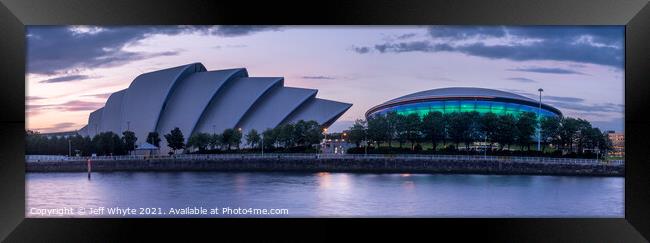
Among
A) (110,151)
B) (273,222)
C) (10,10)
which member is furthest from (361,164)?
(10,10)

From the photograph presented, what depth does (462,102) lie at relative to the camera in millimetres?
20469

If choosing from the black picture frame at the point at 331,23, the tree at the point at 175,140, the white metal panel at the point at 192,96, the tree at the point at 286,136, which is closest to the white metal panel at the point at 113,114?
the white metal panel at the point at 192,96

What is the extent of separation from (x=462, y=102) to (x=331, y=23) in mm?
16407

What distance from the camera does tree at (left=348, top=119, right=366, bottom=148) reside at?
15.6m

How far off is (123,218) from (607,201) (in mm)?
4725

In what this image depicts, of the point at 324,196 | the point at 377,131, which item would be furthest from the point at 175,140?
the point at 324,196

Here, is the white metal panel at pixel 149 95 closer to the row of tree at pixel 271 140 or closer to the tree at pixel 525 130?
the row of tree at pixel 271 140

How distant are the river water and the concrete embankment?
453 millimetres

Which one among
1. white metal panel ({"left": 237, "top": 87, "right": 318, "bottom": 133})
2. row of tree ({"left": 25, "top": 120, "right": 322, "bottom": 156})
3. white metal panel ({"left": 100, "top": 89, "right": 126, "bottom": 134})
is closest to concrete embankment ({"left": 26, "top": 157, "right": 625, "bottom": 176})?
Answer: row of tree ({"left": 25, "top": 120, "right": 322, "bottom": 156})

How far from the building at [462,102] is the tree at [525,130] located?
9.77 feet

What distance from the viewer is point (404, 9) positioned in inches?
182

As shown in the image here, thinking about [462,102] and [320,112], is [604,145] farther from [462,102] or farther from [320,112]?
[320,112]

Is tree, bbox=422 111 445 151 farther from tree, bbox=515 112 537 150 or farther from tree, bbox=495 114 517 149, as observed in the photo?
tree, bbox=515 112 537 150

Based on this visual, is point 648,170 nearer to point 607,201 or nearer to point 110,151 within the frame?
point 607,201
